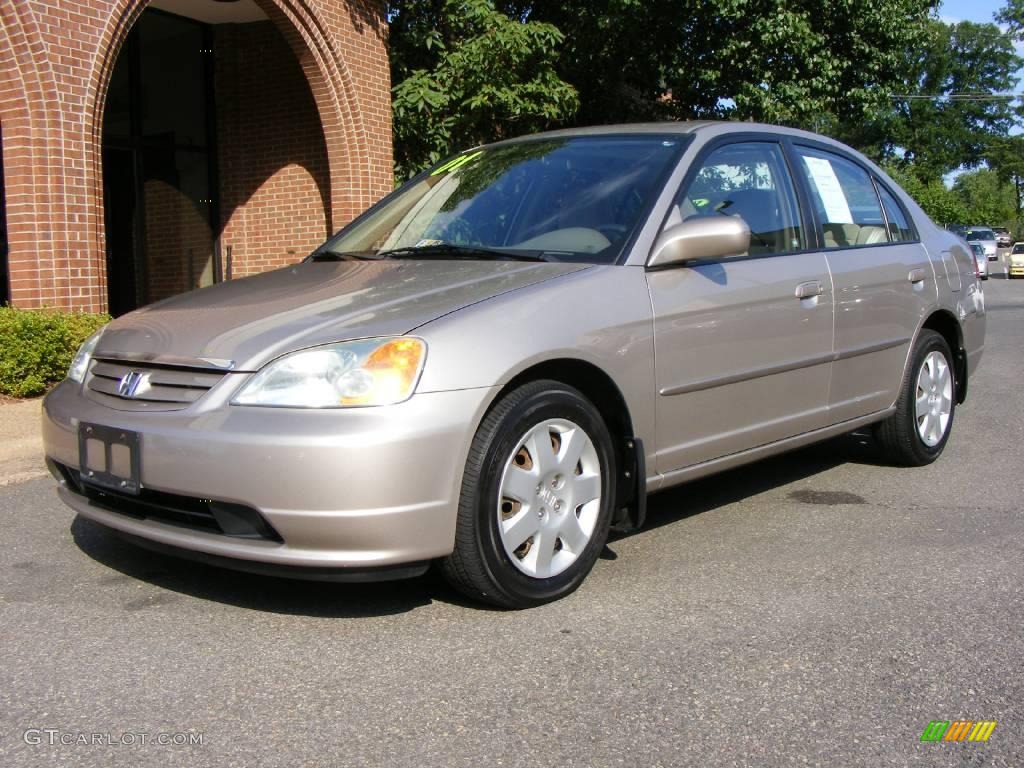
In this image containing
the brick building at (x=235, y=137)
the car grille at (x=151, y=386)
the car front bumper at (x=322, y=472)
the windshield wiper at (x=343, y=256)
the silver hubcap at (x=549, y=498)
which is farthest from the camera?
the brick building at (x=235, y=137)

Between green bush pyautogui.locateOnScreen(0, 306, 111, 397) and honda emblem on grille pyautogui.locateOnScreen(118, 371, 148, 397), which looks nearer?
honda emblem on grille pyautogui.locateOnScreen(118, 371, 148, 397)

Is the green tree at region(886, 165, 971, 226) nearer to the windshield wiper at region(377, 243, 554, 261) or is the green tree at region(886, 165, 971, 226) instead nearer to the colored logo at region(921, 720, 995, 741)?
the windshield wiper at region(377, 243, 554, 261)

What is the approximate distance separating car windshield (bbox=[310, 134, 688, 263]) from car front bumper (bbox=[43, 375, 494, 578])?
3.62 feet

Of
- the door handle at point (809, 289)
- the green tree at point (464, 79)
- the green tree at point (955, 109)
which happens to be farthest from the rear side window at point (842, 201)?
the green tree at point (955, 109)

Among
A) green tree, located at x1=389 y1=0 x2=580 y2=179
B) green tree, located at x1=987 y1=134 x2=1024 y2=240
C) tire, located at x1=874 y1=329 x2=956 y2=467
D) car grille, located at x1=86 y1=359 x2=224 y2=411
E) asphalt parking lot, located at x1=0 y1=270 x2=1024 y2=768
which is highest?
green tree, located at x1=987 y1=134 x2=1024 y2=240

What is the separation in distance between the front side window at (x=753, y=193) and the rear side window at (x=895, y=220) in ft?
3.30

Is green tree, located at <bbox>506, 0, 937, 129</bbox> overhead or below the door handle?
overhead

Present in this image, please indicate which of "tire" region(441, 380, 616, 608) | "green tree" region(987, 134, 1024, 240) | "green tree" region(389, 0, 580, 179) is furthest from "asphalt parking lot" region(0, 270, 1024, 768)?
"green tree" region(987, 134, 1024, 240)

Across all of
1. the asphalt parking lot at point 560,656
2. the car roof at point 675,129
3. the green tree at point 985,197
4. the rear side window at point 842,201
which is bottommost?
the asphalt parking lot at point 560,656

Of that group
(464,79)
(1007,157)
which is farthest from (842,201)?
(1007,157)

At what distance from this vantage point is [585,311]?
3.74m

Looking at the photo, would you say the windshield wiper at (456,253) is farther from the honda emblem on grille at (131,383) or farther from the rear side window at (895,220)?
the rear side window at (895,220)
